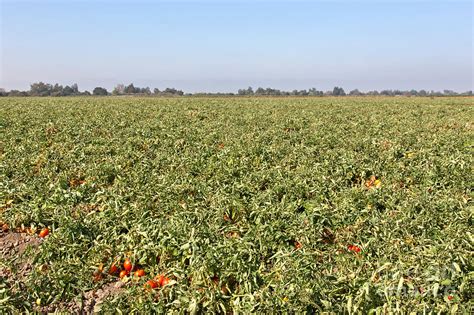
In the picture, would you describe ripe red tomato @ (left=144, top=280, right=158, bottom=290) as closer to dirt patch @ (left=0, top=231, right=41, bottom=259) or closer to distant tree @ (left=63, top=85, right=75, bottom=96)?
dirt patch @ (left=0, top=231, right=41, bottom=259)

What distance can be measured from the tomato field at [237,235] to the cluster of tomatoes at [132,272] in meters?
0.02

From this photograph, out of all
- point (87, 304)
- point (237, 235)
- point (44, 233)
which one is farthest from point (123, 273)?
point (44, 233)

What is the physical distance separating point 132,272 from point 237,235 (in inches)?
60.5

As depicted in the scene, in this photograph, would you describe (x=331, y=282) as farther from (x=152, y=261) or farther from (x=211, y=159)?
(x=211, y=159)

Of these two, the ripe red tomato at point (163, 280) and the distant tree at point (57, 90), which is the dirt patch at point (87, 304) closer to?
the ripe red tomato at point (163, 280)

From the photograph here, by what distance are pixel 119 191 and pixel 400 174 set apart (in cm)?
587

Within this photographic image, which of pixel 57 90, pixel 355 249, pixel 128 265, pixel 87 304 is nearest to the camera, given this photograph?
pixel 87 304

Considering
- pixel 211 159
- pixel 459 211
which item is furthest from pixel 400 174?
pixel 211 159

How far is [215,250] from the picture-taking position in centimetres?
424

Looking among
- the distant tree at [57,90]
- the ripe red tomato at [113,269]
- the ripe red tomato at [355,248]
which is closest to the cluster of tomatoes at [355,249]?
the ripe red tomato at [355,248]

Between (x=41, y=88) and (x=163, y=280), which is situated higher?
(x=41, y=88)

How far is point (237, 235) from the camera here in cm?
503

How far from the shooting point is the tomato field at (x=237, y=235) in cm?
360

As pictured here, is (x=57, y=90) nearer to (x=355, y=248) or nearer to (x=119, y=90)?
(x=119, y=90)
